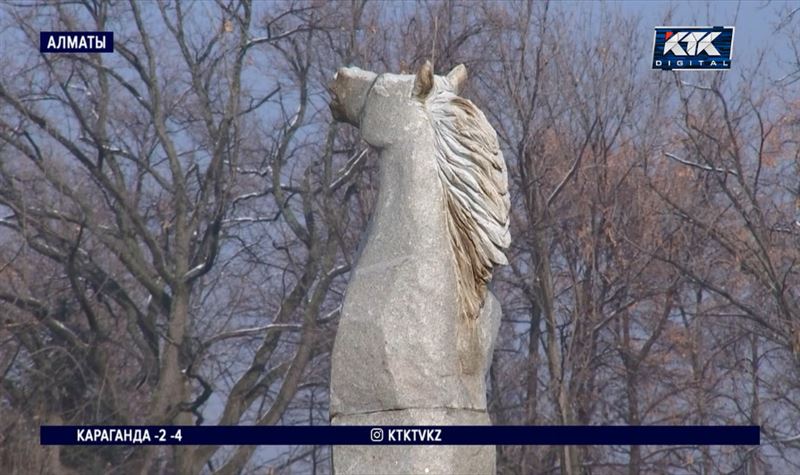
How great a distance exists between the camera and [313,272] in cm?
1769

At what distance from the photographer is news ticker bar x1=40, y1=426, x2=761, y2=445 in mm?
5891

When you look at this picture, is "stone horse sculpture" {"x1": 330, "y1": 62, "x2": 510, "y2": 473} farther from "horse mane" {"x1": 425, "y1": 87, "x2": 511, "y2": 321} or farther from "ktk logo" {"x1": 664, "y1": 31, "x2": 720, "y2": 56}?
"ktk logo" {"x1": 664, "y1": 31, "x2": 720, "y2": 56}

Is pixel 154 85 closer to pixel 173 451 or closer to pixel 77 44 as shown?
pixel 77 44

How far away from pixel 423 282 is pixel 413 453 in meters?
0.63

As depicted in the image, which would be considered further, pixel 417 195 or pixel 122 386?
pixel 122 386

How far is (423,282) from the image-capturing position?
5941 millimetres

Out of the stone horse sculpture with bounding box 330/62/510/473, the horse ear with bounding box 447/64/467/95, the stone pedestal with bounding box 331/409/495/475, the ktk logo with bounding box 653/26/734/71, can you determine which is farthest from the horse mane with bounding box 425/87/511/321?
the ktk logo with bounding box 653/26/734/71

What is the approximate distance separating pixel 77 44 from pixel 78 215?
2.60 meters

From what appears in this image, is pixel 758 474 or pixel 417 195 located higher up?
pixel 417 195

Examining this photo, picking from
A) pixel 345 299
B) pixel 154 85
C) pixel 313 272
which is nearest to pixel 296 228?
pixel 313 272

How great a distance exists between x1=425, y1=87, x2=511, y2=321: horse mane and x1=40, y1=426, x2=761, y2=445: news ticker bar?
0.49 metres

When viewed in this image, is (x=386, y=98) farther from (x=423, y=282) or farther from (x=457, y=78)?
(x=423, y=282)

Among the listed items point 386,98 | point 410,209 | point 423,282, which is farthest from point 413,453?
point 386,98

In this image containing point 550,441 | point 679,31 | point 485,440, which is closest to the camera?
point 485,440
